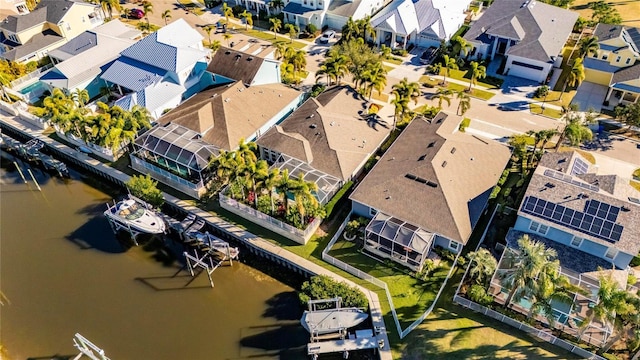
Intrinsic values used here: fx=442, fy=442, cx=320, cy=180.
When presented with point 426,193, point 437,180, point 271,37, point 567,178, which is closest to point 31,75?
point 271,37

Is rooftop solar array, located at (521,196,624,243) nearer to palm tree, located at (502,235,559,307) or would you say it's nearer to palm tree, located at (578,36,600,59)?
palm tree, located at (502,235,559,307)

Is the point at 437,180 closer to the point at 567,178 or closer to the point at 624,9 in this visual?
the point at 567,178

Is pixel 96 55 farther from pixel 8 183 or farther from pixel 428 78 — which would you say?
pixel 428 78

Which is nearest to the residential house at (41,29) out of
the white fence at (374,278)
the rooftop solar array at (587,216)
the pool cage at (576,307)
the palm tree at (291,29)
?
the palm tree at (291,29)

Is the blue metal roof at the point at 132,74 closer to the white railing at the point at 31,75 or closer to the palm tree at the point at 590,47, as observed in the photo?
the white railing at the point at 31,75

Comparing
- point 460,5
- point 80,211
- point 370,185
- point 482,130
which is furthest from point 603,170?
A: point 80,211
